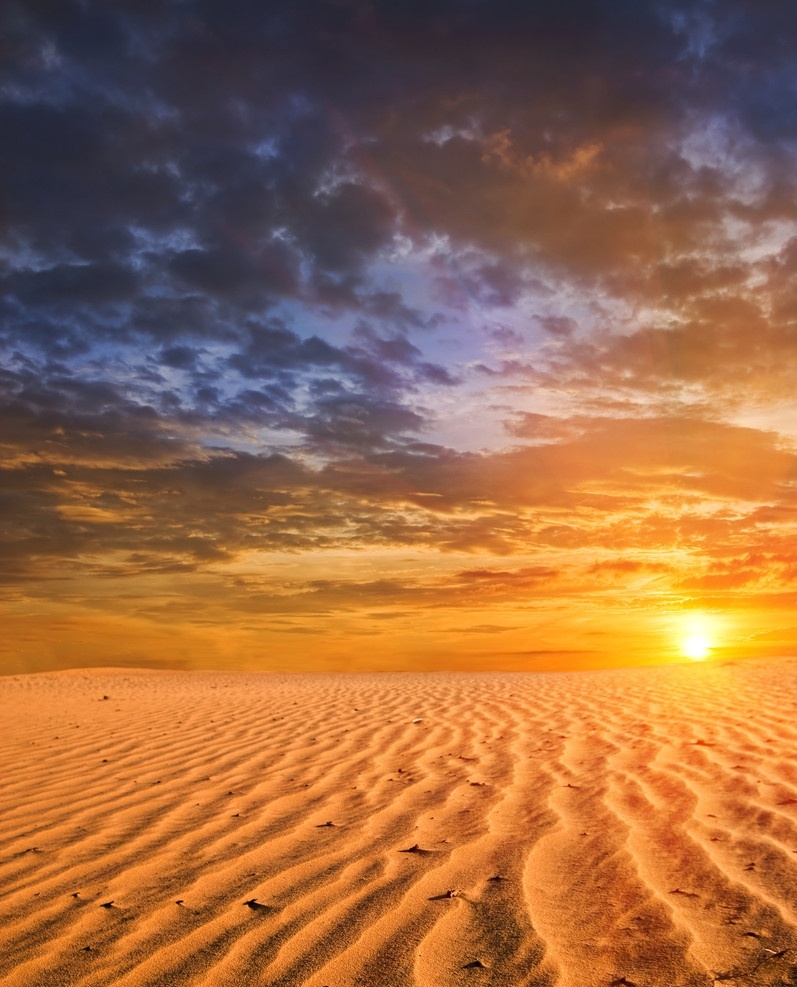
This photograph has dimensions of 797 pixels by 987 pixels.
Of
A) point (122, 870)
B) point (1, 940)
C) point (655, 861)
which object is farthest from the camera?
point (122, 870)

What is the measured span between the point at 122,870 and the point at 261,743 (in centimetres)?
457

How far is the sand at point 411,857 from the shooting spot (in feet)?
9.63

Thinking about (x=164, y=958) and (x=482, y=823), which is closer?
(x=164, y=958)

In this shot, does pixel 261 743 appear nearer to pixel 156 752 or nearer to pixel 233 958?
pixel 156 752

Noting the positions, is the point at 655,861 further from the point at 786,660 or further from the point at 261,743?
the point at 786,660

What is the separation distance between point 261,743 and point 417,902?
5.58 meters

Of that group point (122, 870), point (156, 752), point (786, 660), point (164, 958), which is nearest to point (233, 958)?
point (164, 958)

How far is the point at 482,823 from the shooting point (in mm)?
4727

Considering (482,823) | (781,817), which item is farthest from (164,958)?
(781,817)

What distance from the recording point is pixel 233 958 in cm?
303

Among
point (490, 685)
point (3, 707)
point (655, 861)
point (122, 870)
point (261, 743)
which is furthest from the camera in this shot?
point (490, 685)

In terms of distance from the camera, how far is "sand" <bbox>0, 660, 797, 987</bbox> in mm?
2936

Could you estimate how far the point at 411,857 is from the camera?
4105mm

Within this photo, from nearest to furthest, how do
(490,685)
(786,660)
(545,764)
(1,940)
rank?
1. (1,940)
2. (545,764)
3. (490,685)
4. (786,660)
